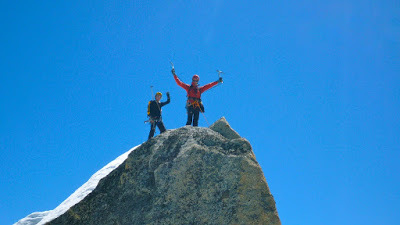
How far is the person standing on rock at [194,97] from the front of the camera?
16.4 m

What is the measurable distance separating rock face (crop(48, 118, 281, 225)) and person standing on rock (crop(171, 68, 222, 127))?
6.93m

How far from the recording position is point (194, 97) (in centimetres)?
1664

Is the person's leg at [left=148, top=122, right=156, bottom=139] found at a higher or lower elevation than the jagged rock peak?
higher

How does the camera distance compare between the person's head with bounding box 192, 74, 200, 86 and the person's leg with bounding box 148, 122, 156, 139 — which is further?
the person's leg with bounding box 148, 122, 156, 139

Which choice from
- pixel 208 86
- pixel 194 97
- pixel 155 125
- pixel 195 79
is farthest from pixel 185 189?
pixel 208 86

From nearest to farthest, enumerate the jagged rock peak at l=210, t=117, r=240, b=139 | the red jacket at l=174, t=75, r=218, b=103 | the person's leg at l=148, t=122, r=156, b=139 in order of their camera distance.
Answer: the jagged rock peak at l=210, t=117, r=240, b=139 < the red jacket at l=174, t=75, r=218, b=103 < the person's leg at l=148, t=122, r=156, b=139

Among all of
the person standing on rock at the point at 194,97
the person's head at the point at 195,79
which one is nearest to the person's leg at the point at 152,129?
the person standing on rock at the point at 194,97

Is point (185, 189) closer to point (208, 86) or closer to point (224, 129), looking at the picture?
point (224, 129)

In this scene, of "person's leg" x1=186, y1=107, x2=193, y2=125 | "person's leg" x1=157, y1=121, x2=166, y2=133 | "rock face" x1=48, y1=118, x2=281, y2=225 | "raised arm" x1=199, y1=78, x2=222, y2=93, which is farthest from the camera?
"person's leg" x1=157, y1=121, x2=166, y2=133

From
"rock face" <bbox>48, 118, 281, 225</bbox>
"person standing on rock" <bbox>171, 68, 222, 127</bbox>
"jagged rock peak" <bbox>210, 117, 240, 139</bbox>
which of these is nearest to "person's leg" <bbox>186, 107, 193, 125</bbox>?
"person standing on rock" <bbox>171, 68, 222, 127</bbox>

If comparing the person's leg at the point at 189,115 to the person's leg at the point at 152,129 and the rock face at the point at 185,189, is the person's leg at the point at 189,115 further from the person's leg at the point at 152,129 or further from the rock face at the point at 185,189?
the rock face at the point at 185,189

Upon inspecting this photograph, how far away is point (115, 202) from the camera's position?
8.70 m

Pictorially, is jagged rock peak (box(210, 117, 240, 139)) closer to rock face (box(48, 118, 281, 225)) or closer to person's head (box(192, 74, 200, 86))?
rock face (box(48, 118, 281, 225))

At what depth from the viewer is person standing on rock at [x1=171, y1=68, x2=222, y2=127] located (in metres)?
16.4
